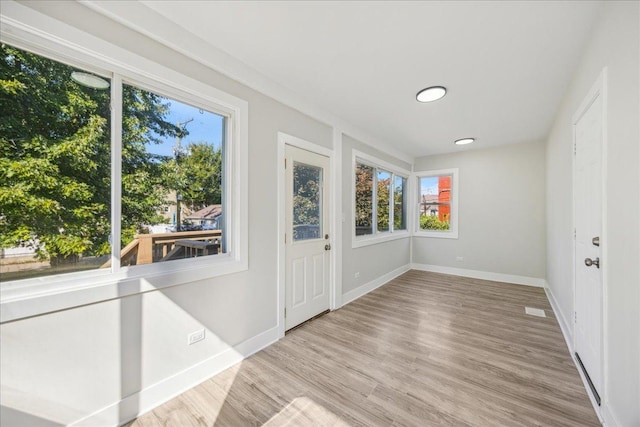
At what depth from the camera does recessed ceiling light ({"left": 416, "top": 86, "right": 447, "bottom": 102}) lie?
8.61 feet

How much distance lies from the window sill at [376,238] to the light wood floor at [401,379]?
3.67 ft

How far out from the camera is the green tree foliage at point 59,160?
129 centimetres

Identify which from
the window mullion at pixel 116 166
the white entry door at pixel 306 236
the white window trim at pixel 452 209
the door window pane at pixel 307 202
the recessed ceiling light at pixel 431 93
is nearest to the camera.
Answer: the window mullion at pixel 116 166

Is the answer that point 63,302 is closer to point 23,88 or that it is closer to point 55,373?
point 55,373

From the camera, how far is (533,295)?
3996 mm

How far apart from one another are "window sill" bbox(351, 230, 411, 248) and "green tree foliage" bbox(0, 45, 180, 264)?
2.91 metres

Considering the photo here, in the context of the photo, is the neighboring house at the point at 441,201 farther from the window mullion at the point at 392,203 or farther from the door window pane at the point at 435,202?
the window mullion at the point at 392,203

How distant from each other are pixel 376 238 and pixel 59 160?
4.04 meters

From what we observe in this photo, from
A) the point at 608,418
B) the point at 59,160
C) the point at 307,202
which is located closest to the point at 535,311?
the point at 608,418

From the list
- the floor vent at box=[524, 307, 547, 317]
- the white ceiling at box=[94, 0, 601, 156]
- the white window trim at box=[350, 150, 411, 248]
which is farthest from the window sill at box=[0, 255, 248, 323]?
the floor vent at box=[524, 307, 547, 317]

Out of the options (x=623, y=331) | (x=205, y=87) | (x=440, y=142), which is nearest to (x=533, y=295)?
(x=440, y=142)

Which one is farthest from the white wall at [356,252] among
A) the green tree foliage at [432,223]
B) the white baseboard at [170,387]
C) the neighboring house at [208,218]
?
Answer: the neighboring house at [208,218]

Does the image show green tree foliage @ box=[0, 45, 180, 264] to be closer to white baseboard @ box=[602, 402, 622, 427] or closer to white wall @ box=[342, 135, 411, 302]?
white wall @ box=[342, 135, 411, 302]

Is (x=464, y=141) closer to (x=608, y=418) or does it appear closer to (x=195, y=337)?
(x=608, y=418)
